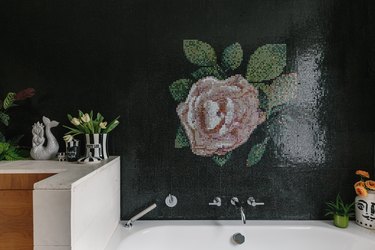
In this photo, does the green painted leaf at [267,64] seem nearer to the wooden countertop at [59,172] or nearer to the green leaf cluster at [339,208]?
the green leaf cluster at [339,208]

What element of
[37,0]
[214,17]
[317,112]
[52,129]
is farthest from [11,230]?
[317,112]

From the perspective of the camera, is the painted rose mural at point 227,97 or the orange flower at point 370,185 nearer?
the orange flower at point 370,185

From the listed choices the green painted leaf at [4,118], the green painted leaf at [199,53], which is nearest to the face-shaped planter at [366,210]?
the green painted leaf at [199,53]

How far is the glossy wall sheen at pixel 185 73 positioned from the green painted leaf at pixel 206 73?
2.4 inches

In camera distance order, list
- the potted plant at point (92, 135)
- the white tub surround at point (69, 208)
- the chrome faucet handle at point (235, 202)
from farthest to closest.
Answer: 1. the chrome faucet handle at point (235, 202)
2. the potted plant at point (92, 135)
3. the white tub surround at point (69, 208)

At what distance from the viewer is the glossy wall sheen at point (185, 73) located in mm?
1858

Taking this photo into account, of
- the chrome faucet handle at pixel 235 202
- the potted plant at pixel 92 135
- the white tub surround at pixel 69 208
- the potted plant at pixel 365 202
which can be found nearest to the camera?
the white tub surround at pixel 69 208

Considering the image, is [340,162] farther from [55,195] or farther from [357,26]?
[55,195]

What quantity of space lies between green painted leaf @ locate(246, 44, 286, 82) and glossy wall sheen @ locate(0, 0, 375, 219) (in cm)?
6

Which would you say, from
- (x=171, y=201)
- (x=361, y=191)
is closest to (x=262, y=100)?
(x=361, y=191)

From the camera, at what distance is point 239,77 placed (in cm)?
186

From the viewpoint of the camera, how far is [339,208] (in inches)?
69.7

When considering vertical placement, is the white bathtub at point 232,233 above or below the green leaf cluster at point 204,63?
below

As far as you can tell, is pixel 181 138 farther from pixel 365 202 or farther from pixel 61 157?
pixel 365 202
